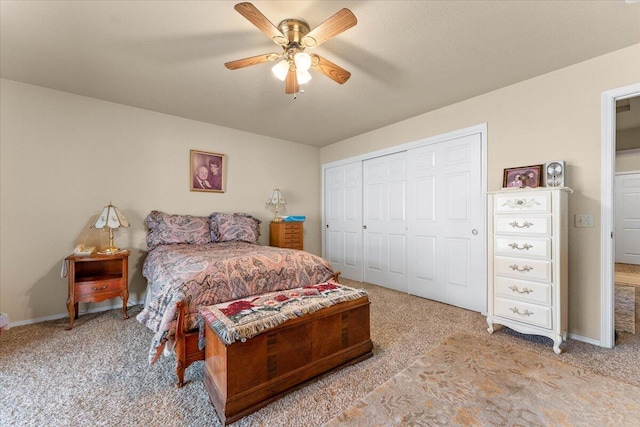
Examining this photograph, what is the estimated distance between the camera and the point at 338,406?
5.11 feet

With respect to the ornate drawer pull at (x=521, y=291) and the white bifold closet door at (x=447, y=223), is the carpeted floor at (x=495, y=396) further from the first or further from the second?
the white bifold closet door at (x=447, y=223)

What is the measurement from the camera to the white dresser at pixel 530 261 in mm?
2164

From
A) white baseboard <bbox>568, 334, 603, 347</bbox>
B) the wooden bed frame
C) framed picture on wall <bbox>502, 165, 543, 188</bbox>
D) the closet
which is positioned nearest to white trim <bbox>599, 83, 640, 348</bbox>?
white baseboard <bbox>568, 334, 603, 347</bbox>

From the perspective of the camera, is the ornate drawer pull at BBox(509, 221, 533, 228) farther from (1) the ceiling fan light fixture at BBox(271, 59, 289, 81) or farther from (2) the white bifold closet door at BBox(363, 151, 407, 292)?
(1) the ceiling fan light fixture at BBox(271, 59, 289, 81)

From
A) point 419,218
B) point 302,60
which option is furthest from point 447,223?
point 302,60

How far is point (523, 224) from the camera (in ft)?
7.61

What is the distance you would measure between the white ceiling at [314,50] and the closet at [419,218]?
0.72m

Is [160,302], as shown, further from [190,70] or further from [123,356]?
[190,70]

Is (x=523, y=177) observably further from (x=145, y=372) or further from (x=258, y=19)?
(x=145, y=372)

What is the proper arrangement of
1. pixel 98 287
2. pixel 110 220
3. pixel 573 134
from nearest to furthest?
pixel 573 134
pixel 98 287
pixel 110 220

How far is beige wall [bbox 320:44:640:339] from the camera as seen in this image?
89.6 inches

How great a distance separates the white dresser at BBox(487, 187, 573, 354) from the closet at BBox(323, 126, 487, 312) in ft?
1.81

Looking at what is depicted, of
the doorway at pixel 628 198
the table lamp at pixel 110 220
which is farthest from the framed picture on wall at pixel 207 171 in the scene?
the doorway at pixel 628 198

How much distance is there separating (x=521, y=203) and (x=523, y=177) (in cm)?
45
